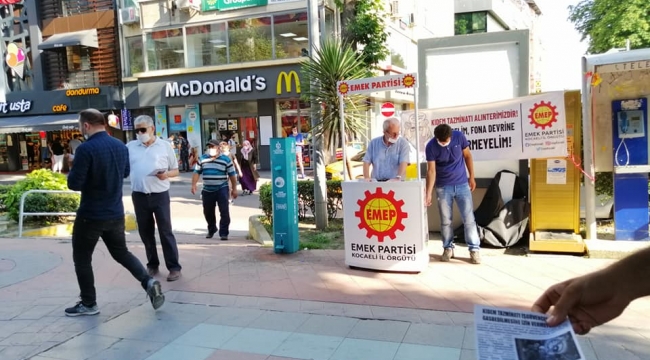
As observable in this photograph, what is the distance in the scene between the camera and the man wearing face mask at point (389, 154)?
616cm

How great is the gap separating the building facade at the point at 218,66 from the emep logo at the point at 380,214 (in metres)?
15.0

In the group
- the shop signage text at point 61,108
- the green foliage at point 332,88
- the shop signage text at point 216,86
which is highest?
the shop signage text at point 216,86

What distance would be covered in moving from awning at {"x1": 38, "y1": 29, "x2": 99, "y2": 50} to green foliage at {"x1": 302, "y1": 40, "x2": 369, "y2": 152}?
19.6 metres

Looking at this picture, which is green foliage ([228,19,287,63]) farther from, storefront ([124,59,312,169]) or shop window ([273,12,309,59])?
storefront ([124,59,312,169])

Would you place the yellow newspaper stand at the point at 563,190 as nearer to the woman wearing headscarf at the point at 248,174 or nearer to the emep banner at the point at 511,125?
the emep banner at the point at 511,125

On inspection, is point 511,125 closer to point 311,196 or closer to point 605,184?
point 605,184

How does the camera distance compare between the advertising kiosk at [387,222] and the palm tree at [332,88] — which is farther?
the palm tree at [332,88]

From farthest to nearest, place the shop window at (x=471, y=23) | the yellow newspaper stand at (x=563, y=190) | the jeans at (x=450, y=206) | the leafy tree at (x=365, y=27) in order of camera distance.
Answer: the shop window at (x=471, y=23), the leafy tree at (x=365, y=27), the yellow newspaper stand at (x=563, y=190), the jeans at (x=450, y=206)

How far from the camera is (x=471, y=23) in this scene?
41.3 metres

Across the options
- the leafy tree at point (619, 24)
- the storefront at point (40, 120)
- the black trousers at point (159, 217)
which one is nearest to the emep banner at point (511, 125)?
the black trousers at point (159, 217)

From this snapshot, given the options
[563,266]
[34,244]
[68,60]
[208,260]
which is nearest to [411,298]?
[563,266]

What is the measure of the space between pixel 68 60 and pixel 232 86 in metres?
9.57

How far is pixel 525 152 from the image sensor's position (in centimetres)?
696

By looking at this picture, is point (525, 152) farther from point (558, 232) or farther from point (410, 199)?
point (410, 199)
